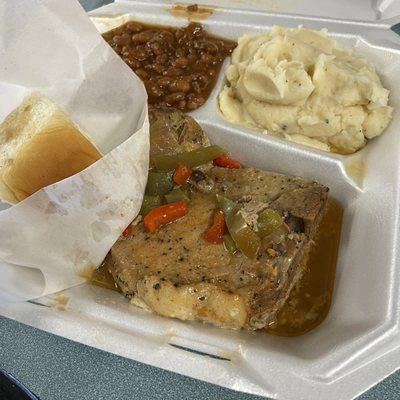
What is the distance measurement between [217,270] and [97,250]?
0.74 metres

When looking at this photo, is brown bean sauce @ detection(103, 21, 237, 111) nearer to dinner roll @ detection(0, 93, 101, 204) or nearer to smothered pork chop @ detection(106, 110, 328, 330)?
smothered pork chop @ detection(106, 110, 328, 330)

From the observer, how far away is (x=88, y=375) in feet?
8.61

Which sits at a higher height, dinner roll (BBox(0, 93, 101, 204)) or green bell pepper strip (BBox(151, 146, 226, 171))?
dinner roll (BBox(0, 93, 101, 204))

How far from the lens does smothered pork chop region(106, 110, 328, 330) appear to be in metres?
2.43

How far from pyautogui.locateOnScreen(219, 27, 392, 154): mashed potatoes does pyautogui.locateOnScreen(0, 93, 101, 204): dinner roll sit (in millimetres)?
1193

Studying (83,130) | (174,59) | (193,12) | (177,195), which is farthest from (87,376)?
(193,12)

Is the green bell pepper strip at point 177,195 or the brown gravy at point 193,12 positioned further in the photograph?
the brown gravy at point 193,12

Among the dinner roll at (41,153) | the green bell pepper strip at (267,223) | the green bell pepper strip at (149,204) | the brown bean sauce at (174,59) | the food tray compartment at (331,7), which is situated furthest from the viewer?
the food tray compartment at (331,7)

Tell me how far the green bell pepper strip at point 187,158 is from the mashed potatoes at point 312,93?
1.58 feet

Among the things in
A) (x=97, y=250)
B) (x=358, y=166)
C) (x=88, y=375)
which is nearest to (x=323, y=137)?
(x=358, y=166)

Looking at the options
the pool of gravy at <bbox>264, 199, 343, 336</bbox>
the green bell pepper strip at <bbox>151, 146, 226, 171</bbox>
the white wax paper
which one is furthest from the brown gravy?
the pool of gravy at <bbox>264, 199, 343, 336</bbox>

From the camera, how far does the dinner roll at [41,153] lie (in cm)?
269

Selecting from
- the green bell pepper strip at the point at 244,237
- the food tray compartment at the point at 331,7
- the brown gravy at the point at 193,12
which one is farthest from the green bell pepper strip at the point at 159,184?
the food tray compartment at the point at 331,7

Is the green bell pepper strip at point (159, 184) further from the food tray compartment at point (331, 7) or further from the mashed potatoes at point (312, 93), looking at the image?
the food tray compartment at point (331, 7)
